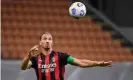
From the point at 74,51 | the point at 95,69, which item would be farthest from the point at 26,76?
the point at 74,51

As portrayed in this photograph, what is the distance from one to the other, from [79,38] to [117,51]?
909 mm

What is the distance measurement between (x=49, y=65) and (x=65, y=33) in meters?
4.96

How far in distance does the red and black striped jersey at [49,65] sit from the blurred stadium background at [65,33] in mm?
3176

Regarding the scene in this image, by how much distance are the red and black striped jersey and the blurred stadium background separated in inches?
125

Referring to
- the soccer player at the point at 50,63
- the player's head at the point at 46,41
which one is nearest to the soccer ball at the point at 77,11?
the soccer player at the point at 50,63

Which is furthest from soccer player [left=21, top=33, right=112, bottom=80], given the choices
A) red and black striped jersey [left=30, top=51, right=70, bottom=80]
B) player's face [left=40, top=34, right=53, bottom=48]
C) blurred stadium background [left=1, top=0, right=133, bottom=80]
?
blurred stadium background [left=1, top=0, right=133, bottom=80]

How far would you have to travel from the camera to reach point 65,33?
9.23 m

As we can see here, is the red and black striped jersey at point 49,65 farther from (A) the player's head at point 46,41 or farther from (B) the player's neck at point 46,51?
(A) the player's head at point 46,41

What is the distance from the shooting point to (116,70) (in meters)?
7.46

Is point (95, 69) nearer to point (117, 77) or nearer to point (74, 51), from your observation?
point (117, 77)

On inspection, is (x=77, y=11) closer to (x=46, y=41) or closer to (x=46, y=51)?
(x=46, y=51)

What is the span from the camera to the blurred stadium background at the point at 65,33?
838cm

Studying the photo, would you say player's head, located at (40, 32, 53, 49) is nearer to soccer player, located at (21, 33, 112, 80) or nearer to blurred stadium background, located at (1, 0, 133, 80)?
soccer player, located at (21, 33, 112, 80)

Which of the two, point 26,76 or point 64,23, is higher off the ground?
point 64,23
